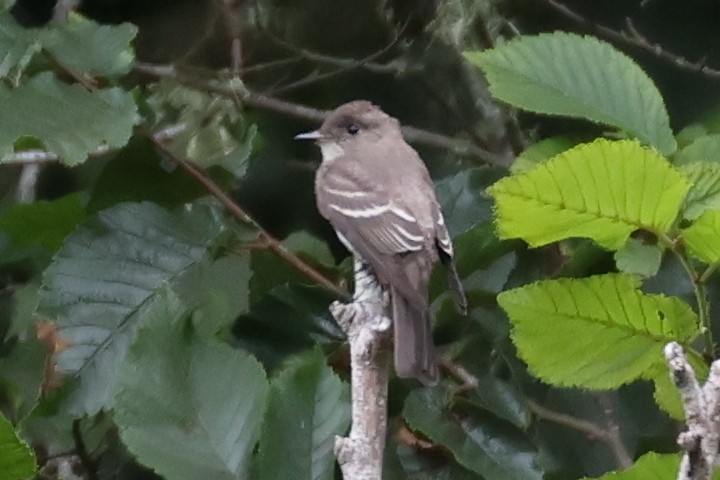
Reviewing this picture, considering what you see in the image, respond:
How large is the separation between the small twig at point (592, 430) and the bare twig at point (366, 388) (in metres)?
0.38

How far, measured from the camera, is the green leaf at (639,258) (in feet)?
3.38

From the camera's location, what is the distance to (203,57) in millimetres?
2457

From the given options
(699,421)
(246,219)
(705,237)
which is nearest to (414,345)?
(246,219)

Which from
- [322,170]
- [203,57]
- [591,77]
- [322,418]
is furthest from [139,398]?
[203,57]

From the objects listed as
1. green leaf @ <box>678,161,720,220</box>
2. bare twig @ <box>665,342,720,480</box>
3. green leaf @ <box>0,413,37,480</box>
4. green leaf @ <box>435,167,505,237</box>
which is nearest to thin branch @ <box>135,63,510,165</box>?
green leaf @ <box>435,167,505,237</box>

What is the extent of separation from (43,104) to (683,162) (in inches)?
25.2

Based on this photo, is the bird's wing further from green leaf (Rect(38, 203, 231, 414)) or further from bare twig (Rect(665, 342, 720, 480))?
bare twig (Rect(665, 342, 720, 480))

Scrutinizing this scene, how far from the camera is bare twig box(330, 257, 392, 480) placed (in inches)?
35.4

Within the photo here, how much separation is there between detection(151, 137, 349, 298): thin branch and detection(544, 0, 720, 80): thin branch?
86cm

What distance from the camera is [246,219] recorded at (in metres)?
1.40

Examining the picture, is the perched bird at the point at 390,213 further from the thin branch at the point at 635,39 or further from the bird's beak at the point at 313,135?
the thin branch at the point at 635,39

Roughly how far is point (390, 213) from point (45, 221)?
0.52 m

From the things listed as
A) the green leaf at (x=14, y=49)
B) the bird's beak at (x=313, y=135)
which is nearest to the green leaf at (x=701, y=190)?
the green leaf at (x=14, y=49)

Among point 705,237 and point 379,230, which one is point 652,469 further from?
point 379,230
